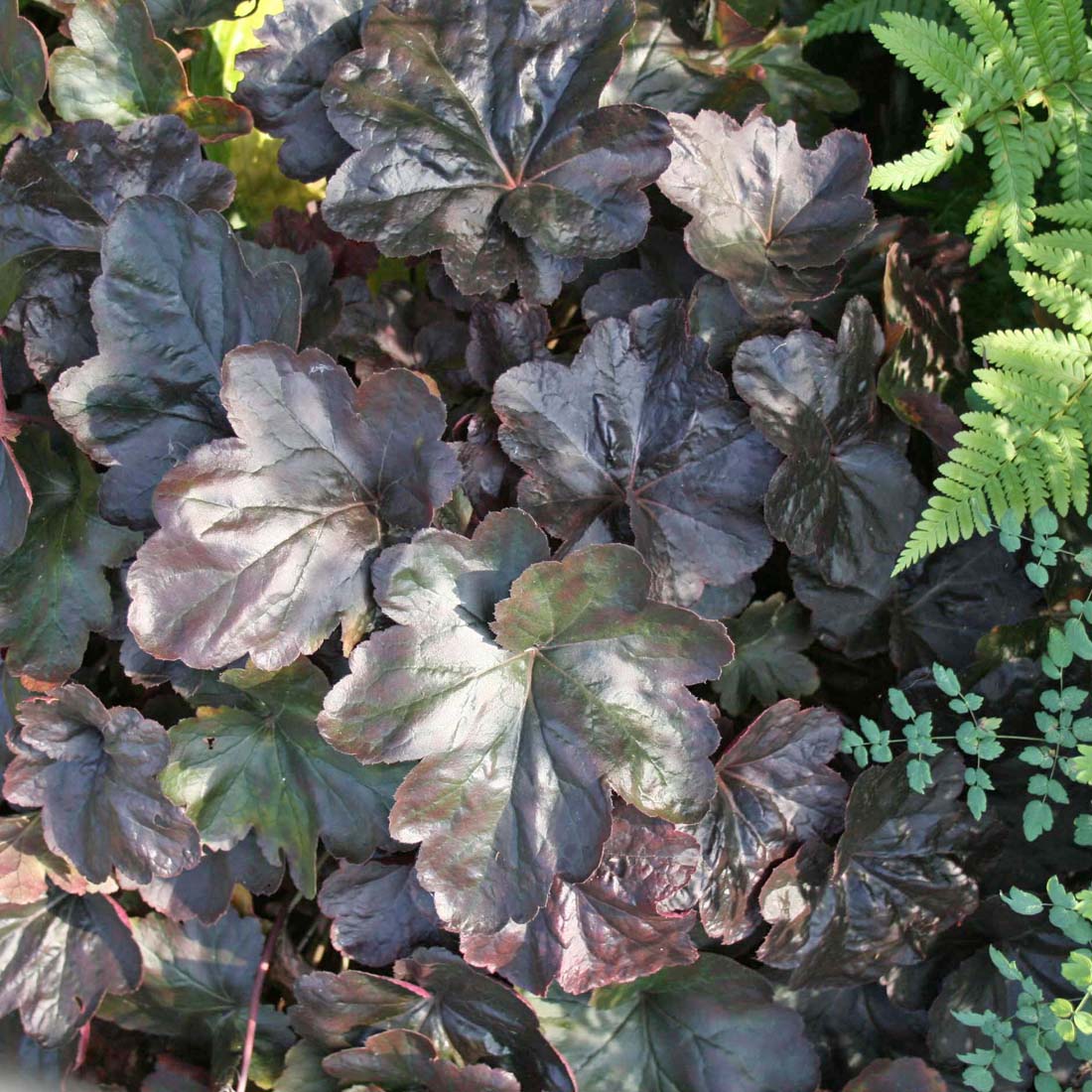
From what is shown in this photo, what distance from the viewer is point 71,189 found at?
1417mm

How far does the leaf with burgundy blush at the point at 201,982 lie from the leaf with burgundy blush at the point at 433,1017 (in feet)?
0.52

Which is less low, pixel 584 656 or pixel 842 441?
pixel 842 441

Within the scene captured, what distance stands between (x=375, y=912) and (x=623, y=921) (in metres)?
0.35

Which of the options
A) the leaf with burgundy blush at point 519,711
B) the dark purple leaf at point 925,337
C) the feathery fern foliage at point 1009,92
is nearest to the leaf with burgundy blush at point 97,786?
the leaf with burgundy blush at point 519,711

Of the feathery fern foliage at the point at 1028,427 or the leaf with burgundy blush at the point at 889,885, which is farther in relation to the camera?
the leaf with burgundy blush at the point at 889,885

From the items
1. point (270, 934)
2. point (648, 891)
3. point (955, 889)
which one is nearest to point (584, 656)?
point (648, 891)

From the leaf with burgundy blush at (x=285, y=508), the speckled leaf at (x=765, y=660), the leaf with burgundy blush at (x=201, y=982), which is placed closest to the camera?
the leaf with burgundy blush at (x=285, y=508)

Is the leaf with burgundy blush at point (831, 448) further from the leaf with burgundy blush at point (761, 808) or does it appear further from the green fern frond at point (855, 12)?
the green fern frond at point (855, 12)

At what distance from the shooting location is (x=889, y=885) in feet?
4.79

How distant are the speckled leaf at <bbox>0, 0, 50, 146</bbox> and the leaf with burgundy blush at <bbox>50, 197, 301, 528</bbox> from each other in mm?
323

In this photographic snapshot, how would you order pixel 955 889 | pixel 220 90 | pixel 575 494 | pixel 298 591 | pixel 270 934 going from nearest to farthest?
pixel 298 591 → pixel 575 494 → pixel 955 889 → pixel 270 934 → pixel 220 90

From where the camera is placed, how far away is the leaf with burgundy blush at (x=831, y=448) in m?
1.32

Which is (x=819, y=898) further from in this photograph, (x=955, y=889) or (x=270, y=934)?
(x=270, y=934)

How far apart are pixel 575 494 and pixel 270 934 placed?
0.83 m
